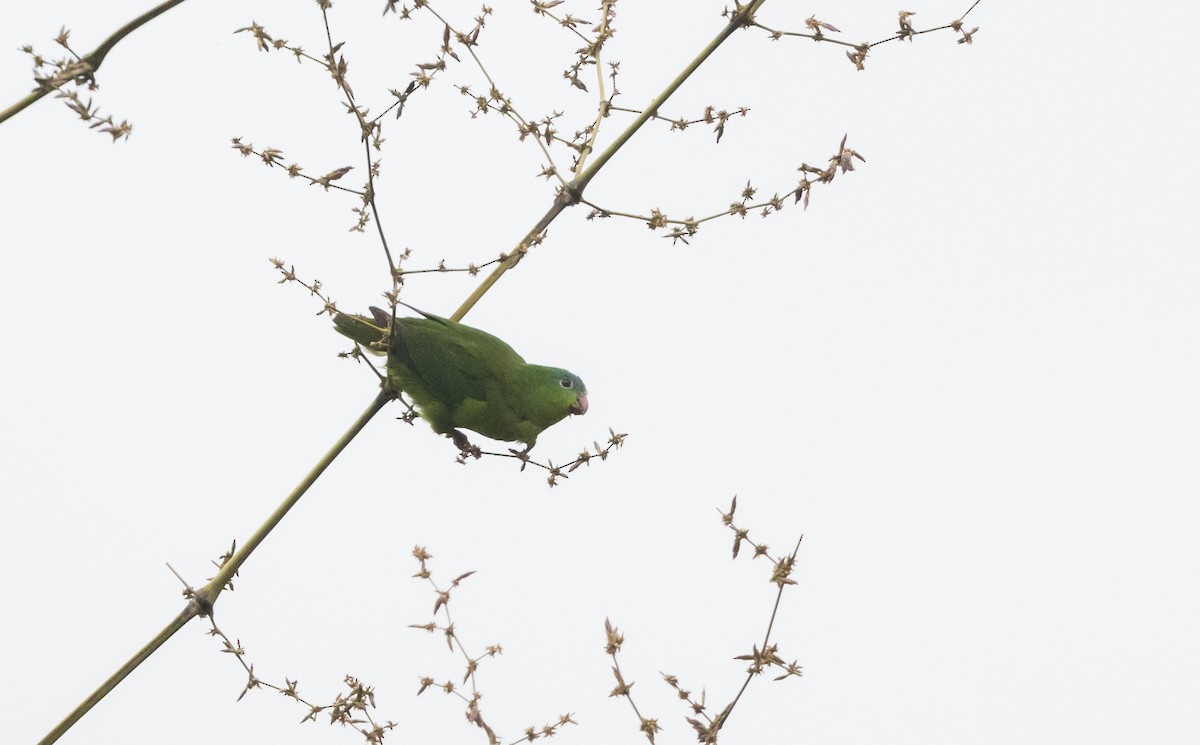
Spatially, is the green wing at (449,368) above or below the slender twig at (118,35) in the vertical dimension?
above

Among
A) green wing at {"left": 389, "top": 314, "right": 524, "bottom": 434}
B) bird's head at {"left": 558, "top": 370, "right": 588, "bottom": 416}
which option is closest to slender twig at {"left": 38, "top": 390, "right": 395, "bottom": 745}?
green wing at {"left": 389, "top": 314, "right": 524, "bottom": 434}

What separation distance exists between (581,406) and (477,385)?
0.41 metres

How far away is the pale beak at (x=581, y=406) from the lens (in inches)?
167

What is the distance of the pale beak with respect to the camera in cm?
424

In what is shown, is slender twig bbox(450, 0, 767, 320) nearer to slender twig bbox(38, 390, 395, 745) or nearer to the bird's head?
slender twig bbox(38, 390, 395, 745)

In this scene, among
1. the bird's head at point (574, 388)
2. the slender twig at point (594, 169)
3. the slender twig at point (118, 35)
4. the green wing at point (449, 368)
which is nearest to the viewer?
the slender twig at point (118, 35)

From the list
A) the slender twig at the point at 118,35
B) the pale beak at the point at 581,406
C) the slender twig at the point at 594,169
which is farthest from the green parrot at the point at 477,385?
the slender twig at the point at 118,35

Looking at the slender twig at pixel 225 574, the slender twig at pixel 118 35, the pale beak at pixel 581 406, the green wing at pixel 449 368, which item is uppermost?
the pale beak at pixel 581 406

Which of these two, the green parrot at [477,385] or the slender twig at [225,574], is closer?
the slender twig at [225,574]

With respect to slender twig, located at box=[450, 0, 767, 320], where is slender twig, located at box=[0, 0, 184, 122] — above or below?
below

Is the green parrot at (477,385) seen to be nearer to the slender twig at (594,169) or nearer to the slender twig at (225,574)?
the slender twig at (594,169)

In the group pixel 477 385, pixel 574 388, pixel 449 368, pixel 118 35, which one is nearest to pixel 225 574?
pixel 118 35

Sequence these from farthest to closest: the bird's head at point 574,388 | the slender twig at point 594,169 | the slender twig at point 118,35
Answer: the bird's head at point 574,388
the slender twig at point 594,169
the slender twig at point 118,35

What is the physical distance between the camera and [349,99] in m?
2.59
